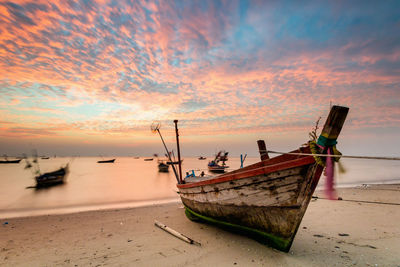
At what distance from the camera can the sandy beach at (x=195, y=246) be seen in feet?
16.8

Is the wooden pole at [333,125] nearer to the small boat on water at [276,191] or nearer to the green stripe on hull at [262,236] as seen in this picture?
the small boat on water at [276,191]

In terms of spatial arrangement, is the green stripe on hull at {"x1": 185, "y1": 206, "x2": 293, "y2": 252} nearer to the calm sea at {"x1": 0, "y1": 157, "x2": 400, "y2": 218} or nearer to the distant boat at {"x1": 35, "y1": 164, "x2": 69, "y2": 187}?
the calm sea at {"x1": 0, "y1": 157, "x2": 400, "y2": 218}

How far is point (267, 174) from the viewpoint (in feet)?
15.5

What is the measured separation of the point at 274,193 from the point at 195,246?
3.15 metres

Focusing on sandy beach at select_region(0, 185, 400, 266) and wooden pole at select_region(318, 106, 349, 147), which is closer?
wooden pole at select_region(318, 106, 349, 147)

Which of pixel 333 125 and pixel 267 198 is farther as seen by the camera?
pixel 267 198

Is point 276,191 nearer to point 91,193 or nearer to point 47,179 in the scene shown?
point 91,193

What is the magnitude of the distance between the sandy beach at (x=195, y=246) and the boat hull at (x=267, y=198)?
1.99 ft

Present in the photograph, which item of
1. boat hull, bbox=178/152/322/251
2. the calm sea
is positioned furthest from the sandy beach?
the calm sea

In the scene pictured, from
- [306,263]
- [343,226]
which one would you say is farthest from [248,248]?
[343,226]

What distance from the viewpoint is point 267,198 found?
4871 mm

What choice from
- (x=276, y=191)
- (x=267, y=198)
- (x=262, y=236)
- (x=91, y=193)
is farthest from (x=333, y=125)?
(x=91, y=193)

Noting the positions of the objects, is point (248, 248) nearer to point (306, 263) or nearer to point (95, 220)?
point (306, 263)

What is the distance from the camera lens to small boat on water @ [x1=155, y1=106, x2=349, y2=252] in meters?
4.04
